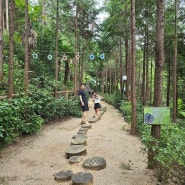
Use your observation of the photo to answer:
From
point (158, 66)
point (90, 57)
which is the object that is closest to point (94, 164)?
point (158, 66)

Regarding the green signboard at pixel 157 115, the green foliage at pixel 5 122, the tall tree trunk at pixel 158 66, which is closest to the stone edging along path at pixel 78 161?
the tall tree trunk at pixel 158 66

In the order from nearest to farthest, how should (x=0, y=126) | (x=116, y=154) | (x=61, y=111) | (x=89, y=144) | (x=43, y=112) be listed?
(x=0, y=126), (x=116, y=154), (x=89, y=144), (x=43, y=112), (x=61, y=111)

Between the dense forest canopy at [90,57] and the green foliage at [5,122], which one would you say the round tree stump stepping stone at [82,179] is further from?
the green foliage at [5,122]

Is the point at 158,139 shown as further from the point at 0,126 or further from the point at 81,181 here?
the point at 0,126

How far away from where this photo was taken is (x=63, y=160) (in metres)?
5.43

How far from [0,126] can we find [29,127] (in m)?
2.53

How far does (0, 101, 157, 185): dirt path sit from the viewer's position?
4.35m

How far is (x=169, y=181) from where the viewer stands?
161 inches

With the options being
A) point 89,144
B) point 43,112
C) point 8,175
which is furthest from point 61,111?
point 8,175

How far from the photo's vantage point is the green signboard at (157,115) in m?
4.22

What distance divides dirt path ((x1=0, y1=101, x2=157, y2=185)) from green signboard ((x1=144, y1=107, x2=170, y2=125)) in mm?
1110

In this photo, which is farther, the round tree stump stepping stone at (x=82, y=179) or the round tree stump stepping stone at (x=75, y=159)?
the round tree stump stepping stone at (x=75, y=159)

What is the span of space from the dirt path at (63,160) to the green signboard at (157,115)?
3.64 ft

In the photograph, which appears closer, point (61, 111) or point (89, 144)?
point (89, 144)
